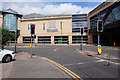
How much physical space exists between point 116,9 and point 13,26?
4410cm

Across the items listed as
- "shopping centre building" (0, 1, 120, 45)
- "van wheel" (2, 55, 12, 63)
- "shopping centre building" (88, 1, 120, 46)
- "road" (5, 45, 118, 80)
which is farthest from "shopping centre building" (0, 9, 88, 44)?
"van wheel" (2, 55, 12, 63)

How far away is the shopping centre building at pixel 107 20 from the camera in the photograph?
26.2 m

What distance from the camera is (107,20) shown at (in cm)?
3128

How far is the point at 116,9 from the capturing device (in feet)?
88.4

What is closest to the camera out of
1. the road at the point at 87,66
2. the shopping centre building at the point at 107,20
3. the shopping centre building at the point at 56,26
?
the road at the point at 87,66

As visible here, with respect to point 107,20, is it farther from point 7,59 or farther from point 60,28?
point 7,59

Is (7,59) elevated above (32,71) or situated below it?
above

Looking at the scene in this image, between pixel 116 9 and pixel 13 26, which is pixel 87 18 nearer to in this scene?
pixel 116 9

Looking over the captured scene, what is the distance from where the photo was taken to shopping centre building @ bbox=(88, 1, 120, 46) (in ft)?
85.9

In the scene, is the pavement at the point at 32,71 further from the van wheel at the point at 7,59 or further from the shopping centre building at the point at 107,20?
the shopping centre building at the point at 107,20

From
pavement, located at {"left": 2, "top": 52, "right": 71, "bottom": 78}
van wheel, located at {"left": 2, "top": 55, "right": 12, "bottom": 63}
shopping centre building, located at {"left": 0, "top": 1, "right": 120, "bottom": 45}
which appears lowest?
pavement, located at {"left": 2, "top": 52, "right": 71, "bottom": 78}

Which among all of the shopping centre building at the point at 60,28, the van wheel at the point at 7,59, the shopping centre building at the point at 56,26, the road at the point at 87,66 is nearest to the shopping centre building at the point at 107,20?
the shopping centre building at the point at 60,28

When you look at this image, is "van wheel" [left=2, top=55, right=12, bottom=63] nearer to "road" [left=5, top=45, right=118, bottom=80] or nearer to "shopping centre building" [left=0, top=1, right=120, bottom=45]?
"road" [left=5, top=45, right=118, bottom=80]

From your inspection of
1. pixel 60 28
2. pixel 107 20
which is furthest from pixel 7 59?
pixel 60 28
